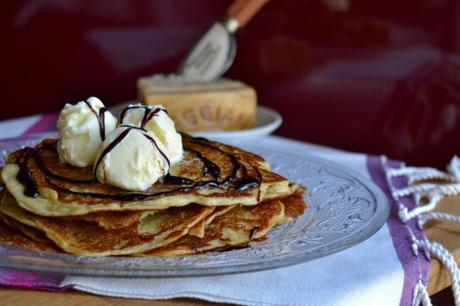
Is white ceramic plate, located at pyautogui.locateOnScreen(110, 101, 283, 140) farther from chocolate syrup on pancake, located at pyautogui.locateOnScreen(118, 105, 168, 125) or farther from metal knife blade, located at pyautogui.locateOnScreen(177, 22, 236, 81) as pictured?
chocolate syrup on pancake, located at pyautogui.locateOnScreen(118, 105, 168, 125)

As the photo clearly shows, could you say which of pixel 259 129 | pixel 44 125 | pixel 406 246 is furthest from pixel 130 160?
pixel 44 125

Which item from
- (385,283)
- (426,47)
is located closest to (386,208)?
(385,283)

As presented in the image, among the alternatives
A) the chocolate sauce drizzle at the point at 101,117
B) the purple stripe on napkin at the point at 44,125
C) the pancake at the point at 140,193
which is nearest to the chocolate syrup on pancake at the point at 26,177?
the pancake at the point at 140,193

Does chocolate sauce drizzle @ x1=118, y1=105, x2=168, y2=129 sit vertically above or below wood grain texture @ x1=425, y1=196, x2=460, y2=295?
above

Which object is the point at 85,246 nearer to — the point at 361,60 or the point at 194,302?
the point at 194,302

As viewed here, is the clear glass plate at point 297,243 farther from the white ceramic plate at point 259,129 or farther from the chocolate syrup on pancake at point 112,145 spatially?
the white ceramic plate at point 259,129

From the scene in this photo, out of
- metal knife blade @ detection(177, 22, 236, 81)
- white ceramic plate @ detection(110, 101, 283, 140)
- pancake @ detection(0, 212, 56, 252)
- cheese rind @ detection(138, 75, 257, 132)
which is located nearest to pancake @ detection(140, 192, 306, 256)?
pancake @ detection(0, 212, 56, 252)
